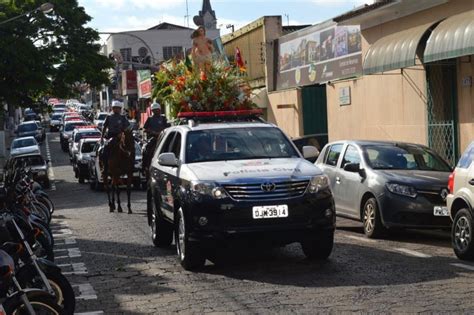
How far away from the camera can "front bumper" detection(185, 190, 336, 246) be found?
1041 cm

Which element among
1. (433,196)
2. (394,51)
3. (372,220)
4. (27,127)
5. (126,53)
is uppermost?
(126,53)

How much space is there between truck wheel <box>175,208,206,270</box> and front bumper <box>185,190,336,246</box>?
0.56 feet

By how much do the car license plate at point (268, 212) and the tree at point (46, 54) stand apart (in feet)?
98.3

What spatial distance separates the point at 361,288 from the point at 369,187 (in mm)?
4879

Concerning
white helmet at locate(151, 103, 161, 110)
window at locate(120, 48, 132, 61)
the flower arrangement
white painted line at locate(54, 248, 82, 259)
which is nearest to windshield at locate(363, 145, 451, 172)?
the flower arrangement

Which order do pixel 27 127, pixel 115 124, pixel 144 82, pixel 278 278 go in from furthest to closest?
pixel 144 82
pixel 27 127
pixel 115 124
pixel 278 278

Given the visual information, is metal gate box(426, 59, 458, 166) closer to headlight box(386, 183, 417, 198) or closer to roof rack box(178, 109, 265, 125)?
headlight box(386, 183, 417, 198)

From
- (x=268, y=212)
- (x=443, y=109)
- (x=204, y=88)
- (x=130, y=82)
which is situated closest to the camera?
(x=268, y=212)

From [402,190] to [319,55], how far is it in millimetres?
17622

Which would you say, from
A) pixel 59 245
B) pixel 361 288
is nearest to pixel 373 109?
pixel 59 245

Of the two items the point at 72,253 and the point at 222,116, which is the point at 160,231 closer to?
the point at 72,253

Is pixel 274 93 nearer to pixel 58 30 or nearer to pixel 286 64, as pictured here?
pixel 286 64

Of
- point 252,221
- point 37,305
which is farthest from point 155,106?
point 37,305

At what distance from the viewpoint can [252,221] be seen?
1041cm
